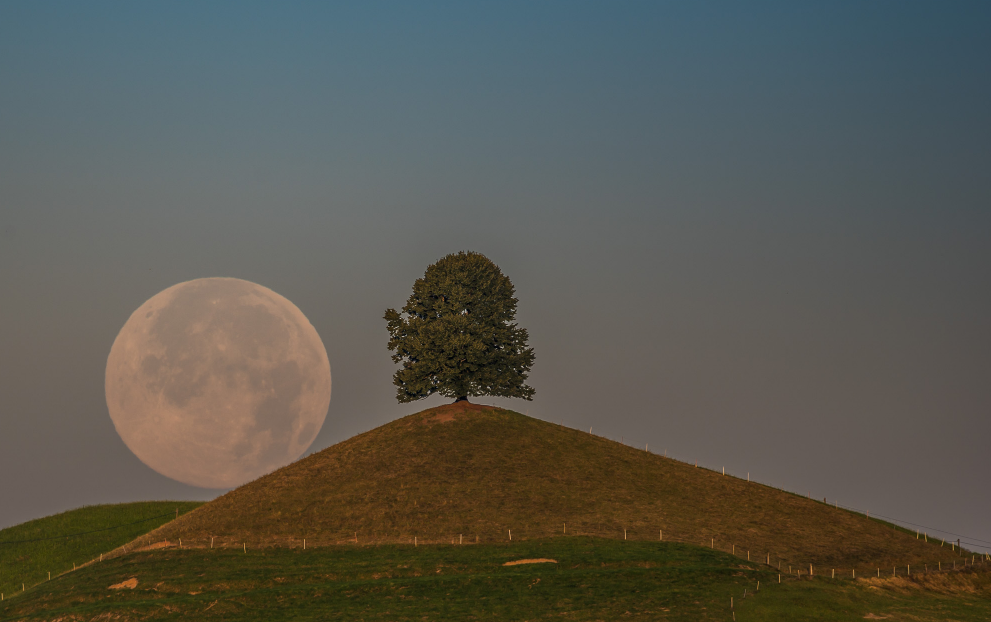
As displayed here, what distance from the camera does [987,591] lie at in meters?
52.9

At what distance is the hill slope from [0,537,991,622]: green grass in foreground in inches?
137

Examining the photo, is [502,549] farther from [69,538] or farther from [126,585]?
[69,538]

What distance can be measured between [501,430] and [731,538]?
86.5 ft

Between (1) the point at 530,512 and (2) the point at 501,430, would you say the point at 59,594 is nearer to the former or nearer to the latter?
(1) the point at 530,512

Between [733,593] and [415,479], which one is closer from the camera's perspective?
[733,593]

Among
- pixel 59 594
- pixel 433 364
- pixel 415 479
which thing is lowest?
pixel 59 594

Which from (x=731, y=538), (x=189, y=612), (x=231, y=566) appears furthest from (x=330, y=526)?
(x=731, y=538)

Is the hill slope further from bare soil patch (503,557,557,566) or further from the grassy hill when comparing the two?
bare soil patch (503,557,557,566)

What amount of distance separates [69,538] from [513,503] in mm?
47813

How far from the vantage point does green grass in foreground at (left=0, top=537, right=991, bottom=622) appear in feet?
148

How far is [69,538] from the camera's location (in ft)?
262

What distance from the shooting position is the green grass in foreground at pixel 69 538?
7056cm

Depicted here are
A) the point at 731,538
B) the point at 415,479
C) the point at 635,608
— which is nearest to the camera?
the point at 635,608

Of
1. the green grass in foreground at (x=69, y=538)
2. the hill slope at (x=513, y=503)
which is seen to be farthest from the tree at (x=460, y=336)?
the green grass in foreground at (x=69, y=538)
